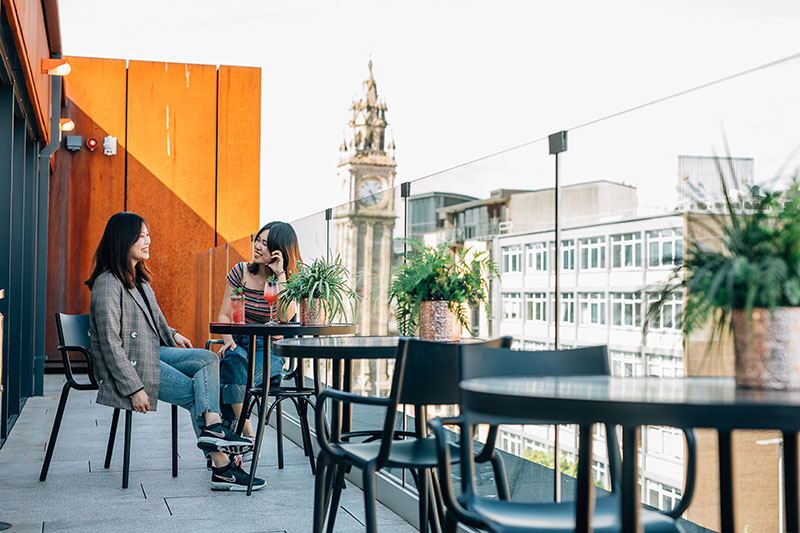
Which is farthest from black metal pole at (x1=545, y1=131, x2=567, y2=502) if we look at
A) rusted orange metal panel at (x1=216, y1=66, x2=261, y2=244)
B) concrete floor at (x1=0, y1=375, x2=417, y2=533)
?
rusted orange metal panel at (x1=216, y1=66, x2=261, y2=244)

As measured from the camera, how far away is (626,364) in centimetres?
251

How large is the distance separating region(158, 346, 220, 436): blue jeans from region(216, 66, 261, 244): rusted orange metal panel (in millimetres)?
6944

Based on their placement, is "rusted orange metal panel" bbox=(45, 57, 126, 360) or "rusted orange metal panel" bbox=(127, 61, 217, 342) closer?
"rusted orange metal panel" bbox=(45, 57, 126, 360)

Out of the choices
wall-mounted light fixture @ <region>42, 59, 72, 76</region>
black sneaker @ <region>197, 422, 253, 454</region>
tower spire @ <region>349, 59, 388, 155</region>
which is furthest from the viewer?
tower spire @ <region>349, 59, 388, 155</region>

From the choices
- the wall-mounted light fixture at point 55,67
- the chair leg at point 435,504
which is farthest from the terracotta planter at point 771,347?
the wall-mounted light fixture at point 55,67

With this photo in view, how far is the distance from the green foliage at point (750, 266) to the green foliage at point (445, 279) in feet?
4.78

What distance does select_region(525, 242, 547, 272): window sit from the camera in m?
2.91

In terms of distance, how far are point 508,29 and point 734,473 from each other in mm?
55572

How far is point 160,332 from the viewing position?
15.1ft

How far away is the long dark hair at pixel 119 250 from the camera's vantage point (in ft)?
14.4

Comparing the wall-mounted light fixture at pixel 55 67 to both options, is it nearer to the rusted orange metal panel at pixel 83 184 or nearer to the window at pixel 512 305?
the rusted orange metal panel at pixel 83 184

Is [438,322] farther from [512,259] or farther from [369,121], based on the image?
[369,121]

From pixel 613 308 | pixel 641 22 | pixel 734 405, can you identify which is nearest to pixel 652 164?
pixel 613 308

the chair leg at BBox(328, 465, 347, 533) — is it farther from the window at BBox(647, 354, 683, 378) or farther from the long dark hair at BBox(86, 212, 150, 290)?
the long dark hair at BBox(86, 212, 150, 290)
